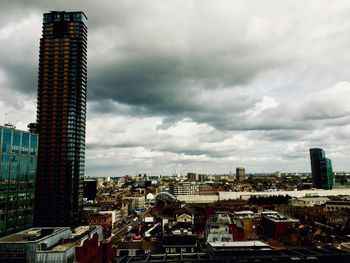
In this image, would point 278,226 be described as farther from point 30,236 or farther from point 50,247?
point 30,236

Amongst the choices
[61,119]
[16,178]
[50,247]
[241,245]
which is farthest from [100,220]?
[241,245]

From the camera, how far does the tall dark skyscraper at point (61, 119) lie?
157 meters

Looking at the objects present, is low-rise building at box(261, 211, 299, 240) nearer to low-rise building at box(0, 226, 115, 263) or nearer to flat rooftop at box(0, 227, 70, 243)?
low-rise building at box(0, 226, 115, 263)

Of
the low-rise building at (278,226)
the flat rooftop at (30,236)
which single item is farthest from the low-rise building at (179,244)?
the low-rise building at (278,226)

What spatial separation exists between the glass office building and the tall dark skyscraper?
3501 cm

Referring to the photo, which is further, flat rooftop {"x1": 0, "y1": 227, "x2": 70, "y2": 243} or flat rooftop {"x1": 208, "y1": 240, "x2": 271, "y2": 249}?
flat rooftop {"x1": 208, "y1": 240, "x2": 271, "y2": 249}

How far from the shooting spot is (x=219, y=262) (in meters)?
55.0

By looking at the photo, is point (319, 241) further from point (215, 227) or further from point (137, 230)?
point (137, 230)

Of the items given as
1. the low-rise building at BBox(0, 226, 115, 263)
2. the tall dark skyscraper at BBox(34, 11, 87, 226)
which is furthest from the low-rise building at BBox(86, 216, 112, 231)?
the low-rise building at BBox(0, 226, 115, 263)

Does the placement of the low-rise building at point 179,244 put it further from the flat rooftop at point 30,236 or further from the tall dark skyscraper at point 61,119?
the tall dark skyscraper at point 61,119

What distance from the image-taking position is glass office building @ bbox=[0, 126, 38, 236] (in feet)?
350

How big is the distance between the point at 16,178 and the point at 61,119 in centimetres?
5585

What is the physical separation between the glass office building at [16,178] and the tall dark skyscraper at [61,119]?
35008mm

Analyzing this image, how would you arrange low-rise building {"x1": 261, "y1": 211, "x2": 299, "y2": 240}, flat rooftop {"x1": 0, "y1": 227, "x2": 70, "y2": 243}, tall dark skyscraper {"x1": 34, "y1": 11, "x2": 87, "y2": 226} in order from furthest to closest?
tall dark skyscraper {"x1": 34, "y1": 11, "x2": 87, "y2": 226} → low-rise building {"x1": 261, "y1": 211, "x2": 299, "y2": 240} → flat rooftop {"x1": 0, "y1": 227, "x2": 70, "y2": 243}
